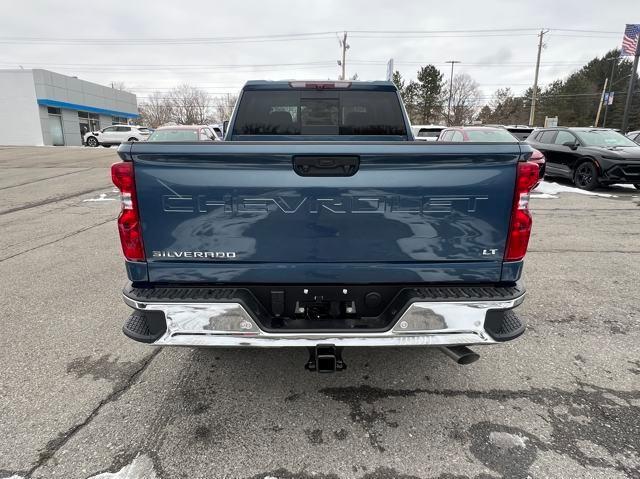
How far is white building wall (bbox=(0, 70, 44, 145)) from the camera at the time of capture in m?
37.7

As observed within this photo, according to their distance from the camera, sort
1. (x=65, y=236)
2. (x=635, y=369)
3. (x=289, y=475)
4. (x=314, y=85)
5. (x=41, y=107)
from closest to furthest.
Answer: (x=289, y=475), (x=635, y=369), (x=314, y=85), (x=65, y=236), (x=41, y=107)

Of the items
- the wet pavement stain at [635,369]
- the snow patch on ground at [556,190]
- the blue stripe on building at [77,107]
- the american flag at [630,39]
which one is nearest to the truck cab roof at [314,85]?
the wet pavement stain at [635,369]

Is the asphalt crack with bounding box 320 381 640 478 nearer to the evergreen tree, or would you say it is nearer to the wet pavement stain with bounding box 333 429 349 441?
the wet pavement stain with bounding box 333 429 349 441

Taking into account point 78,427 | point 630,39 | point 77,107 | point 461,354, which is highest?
point 630,39

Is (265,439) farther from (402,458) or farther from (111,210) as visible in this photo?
(111,210)

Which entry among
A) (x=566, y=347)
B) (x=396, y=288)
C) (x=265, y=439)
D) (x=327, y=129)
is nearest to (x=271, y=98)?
(x=327, y=129)

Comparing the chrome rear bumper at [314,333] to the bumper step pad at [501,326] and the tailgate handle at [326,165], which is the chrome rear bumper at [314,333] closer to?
the bumper step pad at [501,326]

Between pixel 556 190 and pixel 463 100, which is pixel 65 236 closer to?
pixel 556 190

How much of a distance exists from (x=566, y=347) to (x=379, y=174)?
101 inches


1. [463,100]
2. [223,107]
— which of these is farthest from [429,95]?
[223,107]

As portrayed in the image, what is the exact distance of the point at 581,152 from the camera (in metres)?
11.8

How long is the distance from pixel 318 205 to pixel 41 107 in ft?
152

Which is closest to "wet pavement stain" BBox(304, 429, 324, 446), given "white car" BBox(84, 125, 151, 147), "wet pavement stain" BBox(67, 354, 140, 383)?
"wet pavement stain" BBox(67, 354, 140, 383)

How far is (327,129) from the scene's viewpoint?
4316 mm
